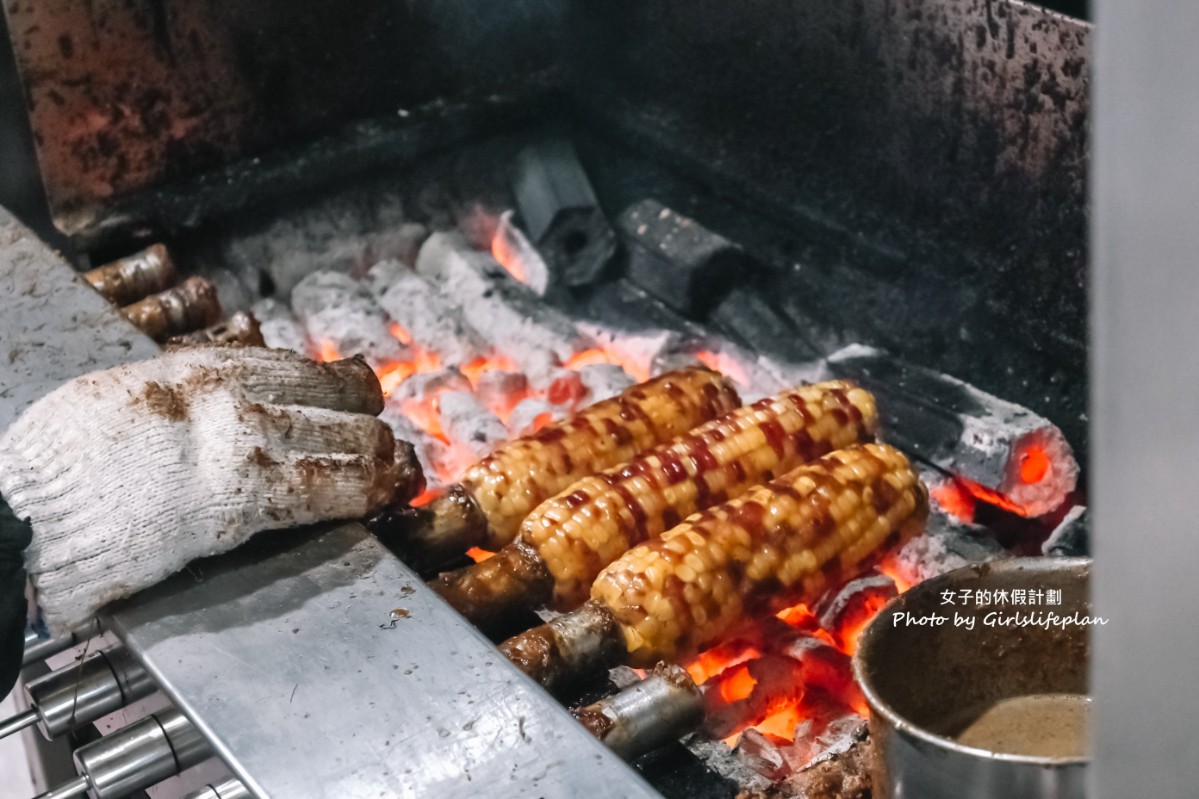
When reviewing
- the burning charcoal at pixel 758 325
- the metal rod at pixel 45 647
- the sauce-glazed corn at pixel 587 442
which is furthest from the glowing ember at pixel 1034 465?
the metal rod at pixel 45 647

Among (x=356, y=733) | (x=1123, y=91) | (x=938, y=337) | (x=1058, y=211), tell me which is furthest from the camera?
(x=938, y=337)

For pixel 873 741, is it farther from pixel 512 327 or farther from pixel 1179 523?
pixel 512 327

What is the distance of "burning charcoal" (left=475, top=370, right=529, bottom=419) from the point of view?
13.3 ft

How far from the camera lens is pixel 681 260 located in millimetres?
4332

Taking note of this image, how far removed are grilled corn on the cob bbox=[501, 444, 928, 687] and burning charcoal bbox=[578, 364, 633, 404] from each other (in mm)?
979

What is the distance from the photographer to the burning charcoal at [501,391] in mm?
4051

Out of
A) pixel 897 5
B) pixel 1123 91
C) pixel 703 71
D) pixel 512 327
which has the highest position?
pixel 1123 91

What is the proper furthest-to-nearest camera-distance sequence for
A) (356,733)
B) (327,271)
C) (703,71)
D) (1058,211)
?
(327,271) < (703,71) < (1058,211) < (356,733)

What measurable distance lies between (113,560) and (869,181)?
245 centimetres

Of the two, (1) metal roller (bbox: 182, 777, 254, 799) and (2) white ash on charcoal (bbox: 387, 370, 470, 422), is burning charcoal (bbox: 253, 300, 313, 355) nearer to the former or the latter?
(2) white ash on charcoal (bbox: 387, 370, 470, 422)

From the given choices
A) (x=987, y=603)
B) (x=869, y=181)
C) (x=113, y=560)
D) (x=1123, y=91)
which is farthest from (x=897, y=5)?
(x=1123, y=91)

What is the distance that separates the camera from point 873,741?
1977 millimetres

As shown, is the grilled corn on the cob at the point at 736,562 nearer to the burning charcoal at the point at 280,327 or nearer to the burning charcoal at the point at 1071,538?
the burning charcoal at the point at 1071,538

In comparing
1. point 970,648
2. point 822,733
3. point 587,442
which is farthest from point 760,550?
point 970,648
